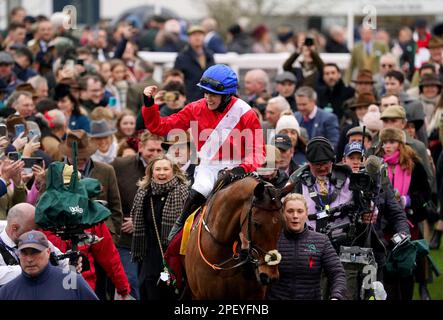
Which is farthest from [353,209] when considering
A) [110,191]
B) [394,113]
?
[394,113]

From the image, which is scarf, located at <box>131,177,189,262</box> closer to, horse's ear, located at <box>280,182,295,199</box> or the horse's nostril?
horse's ear, located at <box>280,182,295,199</box>

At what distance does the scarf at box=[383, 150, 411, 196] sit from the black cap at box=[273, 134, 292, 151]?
3.42ft

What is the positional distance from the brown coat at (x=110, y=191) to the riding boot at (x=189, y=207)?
1.79m

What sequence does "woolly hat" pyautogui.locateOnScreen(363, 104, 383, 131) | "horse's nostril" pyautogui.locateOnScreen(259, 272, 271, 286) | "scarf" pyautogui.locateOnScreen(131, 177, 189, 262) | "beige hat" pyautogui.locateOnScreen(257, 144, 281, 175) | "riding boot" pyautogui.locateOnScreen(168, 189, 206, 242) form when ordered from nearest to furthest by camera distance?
"horse's nostril" pyautogui.locateOnScreen(259, 272, 271, 286), "beige hat" pyautogui.locateOnScreen(257, 144, 281, 175), "riding boot" pyautogui.locateOnScreen(168, 189, 206, 242), "scarf" pyautogui.locateOnScreen(131, 177, 189, 262), "woolly hat" pyautogui.locateOnScreen(363, 104, 383, 131)

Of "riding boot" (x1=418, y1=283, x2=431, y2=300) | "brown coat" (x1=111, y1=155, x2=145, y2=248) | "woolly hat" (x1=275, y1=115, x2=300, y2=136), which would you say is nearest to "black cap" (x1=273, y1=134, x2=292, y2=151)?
"woolly hat" (x1=275, y1=115, x2=300, y2=136)

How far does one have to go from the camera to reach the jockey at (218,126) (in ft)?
39.6

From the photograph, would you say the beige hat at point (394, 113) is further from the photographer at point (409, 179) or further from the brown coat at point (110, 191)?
the brown coat at point (110, 191)

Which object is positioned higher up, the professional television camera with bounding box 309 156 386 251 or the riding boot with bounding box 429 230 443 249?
the professional television camera with bounding box 309 156 386 251

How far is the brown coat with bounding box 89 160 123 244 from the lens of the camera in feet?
47.1

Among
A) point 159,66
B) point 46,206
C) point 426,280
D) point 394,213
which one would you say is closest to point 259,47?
point 159,66

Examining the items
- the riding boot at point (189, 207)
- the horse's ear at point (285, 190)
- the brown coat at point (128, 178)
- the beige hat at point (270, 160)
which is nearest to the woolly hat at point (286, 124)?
the beige hat at point (270, 160)

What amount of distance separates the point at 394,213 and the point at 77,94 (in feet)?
22.5

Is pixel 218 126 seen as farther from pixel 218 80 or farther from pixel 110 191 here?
pixel 110 191
